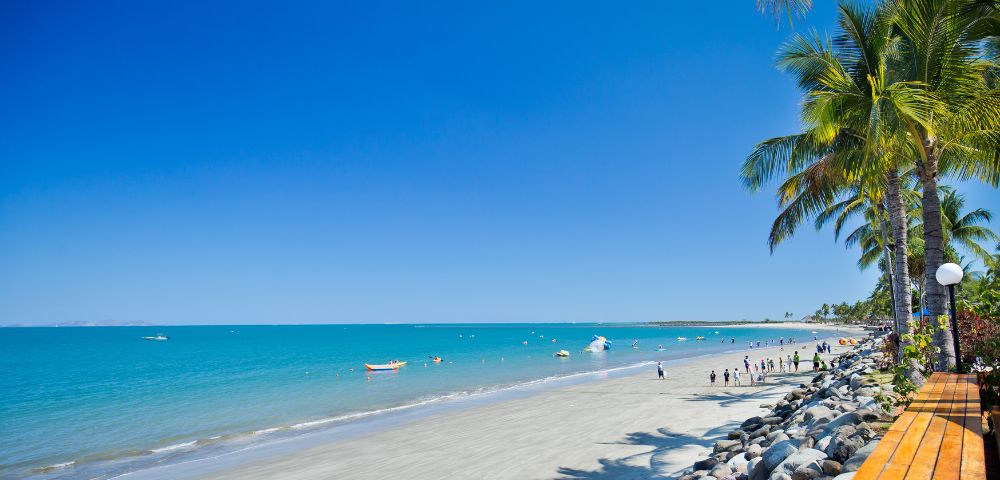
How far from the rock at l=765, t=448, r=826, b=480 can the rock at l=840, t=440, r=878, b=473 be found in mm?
753

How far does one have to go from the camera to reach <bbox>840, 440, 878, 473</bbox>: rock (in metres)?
5.47

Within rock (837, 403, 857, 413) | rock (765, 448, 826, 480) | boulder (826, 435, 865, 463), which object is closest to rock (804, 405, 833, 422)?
rock (837, 403, 857, 413)

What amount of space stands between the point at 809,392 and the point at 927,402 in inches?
505

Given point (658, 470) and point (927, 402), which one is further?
point (658, 470)

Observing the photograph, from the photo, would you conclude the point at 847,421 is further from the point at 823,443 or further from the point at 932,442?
the point at 932,442

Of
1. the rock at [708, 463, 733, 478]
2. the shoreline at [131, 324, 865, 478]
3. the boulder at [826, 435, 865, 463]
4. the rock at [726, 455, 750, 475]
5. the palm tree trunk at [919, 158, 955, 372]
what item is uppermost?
the palm tree trunk at [919, 158, 955, 372]

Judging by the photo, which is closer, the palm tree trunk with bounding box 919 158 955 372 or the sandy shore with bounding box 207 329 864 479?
the palm tree trunk with bounding box 919 158 955 372

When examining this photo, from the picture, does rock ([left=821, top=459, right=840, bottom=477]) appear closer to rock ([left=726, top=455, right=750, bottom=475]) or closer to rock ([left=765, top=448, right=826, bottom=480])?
rock ([left=765, top=448, right=826, bottom=480])

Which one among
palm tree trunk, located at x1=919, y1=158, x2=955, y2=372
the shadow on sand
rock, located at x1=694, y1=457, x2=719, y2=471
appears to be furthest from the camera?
the shadow on sand

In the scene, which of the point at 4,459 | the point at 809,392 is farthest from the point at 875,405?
the point at 4,459

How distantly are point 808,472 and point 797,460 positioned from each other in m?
0.51

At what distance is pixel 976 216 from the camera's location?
28859mm

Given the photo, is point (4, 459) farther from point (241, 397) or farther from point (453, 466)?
point (453, 466)

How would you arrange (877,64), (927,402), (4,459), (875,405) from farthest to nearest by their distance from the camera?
Answer: (4,459), (877,64), (875,405), (927,402)
